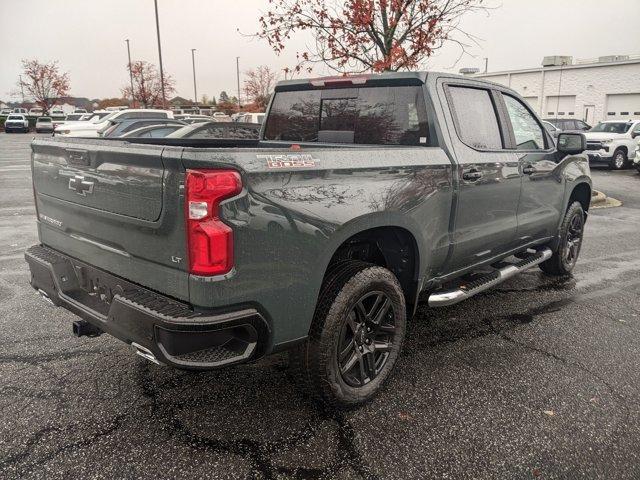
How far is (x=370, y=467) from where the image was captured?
8.10ft

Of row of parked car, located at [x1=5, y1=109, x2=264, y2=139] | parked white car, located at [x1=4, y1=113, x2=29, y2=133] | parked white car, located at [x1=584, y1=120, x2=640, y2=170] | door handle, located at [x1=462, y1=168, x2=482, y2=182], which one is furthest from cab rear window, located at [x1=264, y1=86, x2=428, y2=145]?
parked white car, located at [x1=4, y1=113, x2=29, y2=133]

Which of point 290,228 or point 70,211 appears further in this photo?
point 70,211

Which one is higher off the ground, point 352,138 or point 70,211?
point 352,138

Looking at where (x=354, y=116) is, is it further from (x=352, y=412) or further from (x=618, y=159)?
(x=618, y=159)

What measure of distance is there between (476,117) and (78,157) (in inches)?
109

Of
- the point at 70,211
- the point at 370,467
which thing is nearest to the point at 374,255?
the point at 370,467

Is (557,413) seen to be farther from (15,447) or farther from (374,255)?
(15,447)

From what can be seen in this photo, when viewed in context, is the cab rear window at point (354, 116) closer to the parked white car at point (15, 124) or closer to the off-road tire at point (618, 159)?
the off-road tire at point (618, 159)

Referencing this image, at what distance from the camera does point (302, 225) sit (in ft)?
8.01

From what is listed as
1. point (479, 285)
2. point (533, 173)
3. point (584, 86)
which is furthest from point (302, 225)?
point (584, 86)

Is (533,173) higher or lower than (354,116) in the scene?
lower

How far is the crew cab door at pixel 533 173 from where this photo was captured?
429 centimetres

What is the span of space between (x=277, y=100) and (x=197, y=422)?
2.67 m

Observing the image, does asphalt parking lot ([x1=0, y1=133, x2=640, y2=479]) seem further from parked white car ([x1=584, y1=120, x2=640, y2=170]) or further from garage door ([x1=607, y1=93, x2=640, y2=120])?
garage door ([x1=607, y1=93, x2=640, y2=120])
